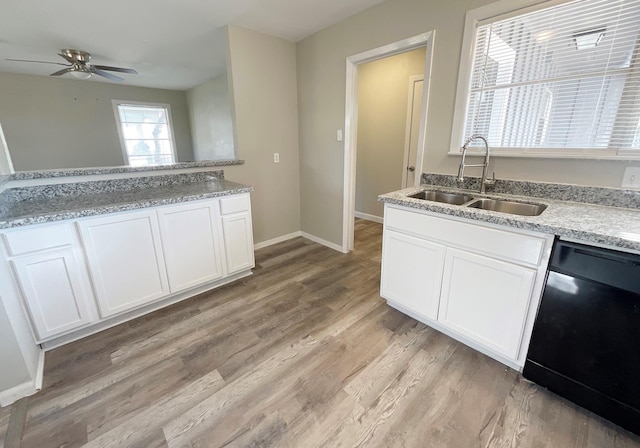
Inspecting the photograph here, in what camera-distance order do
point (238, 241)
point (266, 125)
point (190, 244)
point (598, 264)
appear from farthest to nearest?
point (266, 125), point (238, 241), point (190, 244), point (598, 264)

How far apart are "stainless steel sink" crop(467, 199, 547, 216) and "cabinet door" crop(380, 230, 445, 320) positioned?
42 centimetres

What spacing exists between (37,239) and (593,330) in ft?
9.58

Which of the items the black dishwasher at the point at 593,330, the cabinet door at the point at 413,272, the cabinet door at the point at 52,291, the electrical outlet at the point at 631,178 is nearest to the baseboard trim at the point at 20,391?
the cabinet door at the point at 52,291

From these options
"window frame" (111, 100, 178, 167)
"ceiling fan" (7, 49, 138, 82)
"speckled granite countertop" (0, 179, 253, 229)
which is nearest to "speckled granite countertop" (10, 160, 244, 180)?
"speckled granite countertop" (0, 179, 253, 229)

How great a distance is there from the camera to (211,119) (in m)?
5.71

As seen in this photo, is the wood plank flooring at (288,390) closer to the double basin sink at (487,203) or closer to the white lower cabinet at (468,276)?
the white lower cabinet at (468,276)

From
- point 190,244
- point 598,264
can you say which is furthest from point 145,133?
point 598,264

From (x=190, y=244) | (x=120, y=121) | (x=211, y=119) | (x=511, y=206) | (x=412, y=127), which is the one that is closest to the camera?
(x=511, y=206)

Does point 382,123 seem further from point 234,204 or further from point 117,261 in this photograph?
point 117,261

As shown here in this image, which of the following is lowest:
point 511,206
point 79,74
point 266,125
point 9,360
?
point 9,360

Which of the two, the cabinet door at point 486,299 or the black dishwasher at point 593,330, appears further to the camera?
the cabinet door at point 486,299

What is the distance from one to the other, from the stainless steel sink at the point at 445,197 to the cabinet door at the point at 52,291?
7.63ft

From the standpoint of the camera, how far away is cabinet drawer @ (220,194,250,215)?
2312 mm

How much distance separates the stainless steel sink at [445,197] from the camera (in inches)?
76.7
